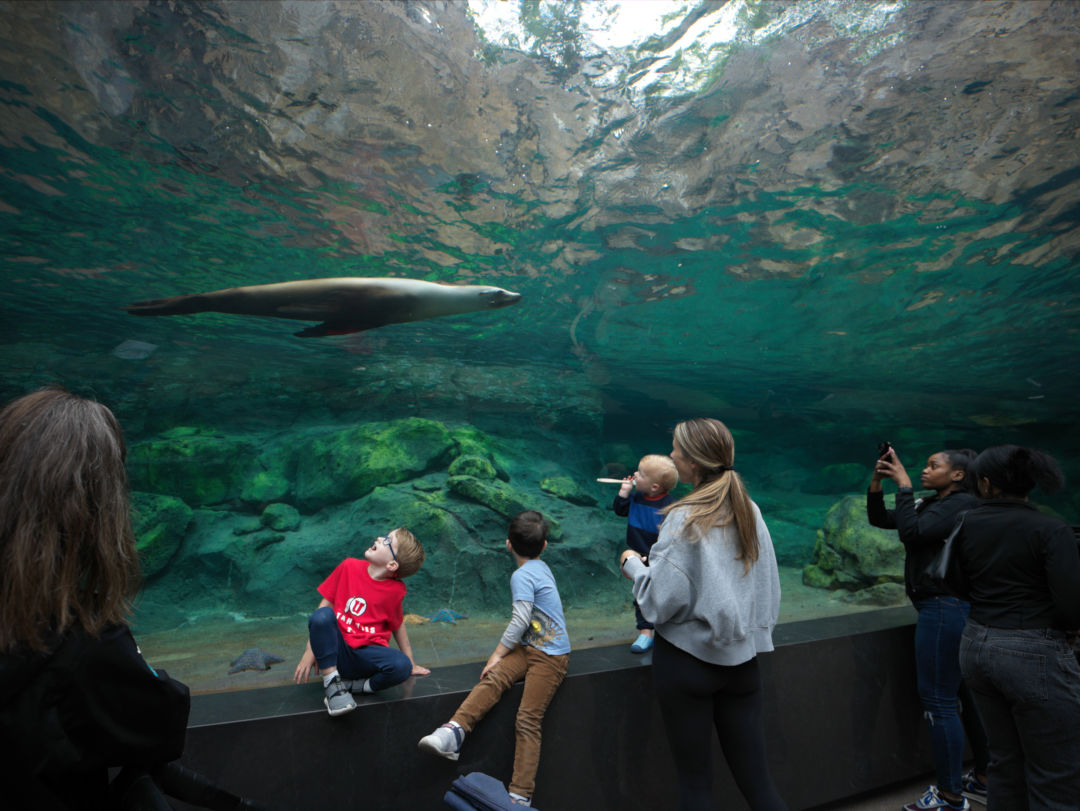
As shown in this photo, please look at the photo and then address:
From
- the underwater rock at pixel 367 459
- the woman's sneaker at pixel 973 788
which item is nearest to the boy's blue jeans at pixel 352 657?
the woman's sneaker at pixel 973 788

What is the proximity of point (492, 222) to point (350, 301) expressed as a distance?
2993 mm

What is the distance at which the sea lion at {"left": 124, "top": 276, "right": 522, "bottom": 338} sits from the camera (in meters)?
8.13

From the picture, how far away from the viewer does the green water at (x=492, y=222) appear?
641cm

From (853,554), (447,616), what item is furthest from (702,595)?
(853,554)

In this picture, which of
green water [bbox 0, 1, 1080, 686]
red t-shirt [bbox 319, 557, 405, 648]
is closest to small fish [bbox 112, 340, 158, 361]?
green water [bbox 0, 1, 1080, 686]

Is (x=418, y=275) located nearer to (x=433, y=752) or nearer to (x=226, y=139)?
(x=226, y=139)

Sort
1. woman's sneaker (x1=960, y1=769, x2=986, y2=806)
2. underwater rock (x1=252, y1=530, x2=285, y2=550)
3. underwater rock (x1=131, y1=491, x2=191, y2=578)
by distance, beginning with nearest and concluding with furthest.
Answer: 1. woman's sneaker (x1=960, y1=769, x2=986, y2=806)
2. underwater rock (x1=131, y1=491, x2=191, y2=578)
3. underwater rock (x1=252, y1=530, x2=285, y2=550)

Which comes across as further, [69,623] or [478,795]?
[478,795]

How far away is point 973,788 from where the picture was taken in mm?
3760

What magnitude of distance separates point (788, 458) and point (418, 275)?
19.8 meters

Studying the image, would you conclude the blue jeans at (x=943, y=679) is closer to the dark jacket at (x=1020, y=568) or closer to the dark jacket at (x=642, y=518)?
the dark jacket at (x=1020, y=568)

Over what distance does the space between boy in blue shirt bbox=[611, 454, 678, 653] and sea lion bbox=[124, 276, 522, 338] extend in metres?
4.77

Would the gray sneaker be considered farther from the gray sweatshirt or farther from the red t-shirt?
the gray sweatshirt

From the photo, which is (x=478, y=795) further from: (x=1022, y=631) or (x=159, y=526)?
(x=159, y=526)
